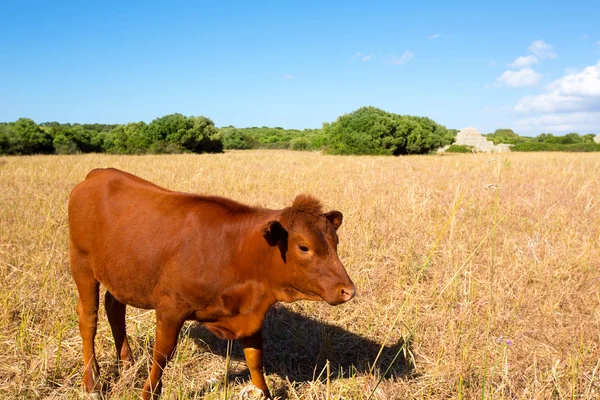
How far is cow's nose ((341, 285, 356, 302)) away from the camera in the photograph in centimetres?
248

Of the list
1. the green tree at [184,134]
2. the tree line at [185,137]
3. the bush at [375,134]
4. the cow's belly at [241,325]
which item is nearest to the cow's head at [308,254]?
the cow's belly at [241,325]

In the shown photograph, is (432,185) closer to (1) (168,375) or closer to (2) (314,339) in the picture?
(2) (314,339)

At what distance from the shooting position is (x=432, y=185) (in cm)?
1089

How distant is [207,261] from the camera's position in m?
Answer: 2.82

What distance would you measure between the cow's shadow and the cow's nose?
126 cm

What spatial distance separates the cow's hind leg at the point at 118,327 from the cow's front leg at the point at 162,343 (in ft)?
2.56

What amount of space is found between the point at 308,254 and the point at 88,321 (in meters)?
2.00

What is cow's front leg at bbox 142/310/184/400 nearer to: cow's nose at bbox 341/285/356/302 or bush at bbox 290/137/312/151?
cow's nose at bbox 341/285/356/302

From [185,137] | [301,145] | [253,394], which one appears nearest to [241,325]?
[253,394]

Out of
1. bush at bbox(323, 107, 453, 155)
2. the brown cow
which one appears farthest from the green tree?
the brown cow

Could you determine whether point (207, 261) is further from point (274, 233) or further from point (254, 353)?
point (254, 353)

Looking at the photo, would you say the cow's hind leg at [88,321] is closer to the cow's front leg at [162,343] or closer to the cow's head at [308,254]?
the cow's front leg at [162,343]

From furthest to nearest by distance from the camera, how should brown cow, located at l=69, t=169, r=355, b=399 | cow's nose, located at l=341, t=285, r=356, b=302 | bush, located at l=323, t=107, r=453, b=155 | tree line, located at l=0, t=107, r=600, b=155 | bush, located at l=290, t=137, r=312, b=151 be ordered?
bush, located at l=290, t=137, r=312, b=151 < bush, located at l=323, t=107, r=453, b=155 < tree line, located at l=0, t=107, r=600, b=155 < brown cow, located at l=69, t=169, r=355, b=399 < cow's nose, located at l=341, t=285, r=356, b=302

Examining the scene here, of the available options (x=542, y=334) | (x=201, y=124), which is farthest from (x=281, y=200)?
(x=201, y=124)
